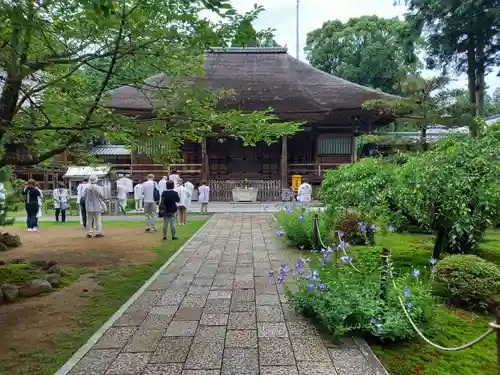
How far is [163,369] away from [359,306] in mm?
1911

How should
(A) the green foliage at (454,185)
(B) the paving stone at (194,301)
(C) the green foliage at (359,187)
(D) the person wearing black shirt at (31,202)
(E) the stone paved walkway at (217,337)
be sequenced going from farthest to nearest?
(D) the person wearing black shirt at (31,202)
(C) the green foliage at (359,187)
(A) the green foliage at (454,185)
(B) the paving stone at (194,301)
(E) the stone paved walkway at (217,337)

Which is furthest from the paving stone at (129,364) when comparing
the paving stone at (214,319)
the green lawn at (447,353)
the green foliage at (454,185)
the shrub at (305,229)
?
the shrub at (305,229)

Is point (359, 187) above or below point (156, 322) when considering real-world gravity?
above

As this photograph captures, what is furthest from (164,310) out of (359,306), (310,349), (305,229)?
(305,229)

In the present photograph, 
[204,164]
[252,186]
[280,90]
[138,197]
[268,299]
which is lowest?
[268,299]

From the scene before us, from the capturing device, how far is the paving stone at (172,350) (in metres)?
3.29

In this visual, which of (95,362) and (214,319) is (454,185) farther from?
(95,362)

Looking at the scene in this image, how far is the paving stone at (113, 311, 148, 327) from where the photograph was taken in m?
4.08

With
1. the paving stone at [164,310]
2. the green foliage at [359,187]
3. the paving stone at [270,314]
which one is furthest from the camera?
the green foliage at [359,187]

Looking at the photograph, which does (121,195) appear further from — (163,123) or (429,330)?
(429,330)

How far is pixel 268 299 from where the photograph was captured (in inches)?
192

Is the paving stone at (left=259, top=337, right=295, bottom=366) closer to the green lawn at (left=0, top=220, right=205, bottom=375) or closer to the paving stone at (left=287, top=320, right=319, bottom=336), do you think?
the paving stone at (left=287, top=320, right=319, bottom=336)

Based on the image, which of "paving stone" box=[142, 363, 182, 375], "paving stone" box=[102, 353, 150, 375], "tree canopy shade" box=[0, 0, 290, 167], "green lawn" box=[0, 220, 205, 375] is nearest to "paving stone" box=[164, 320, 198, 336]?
"paving stone" box=[102, 353, 150, 375]

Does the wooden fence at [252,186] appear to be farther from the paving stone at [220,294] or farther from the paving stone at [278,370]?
the paving stone at [278,370]
